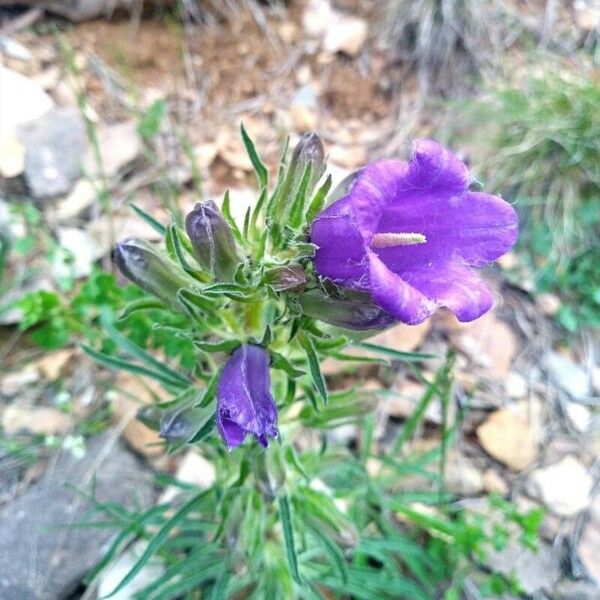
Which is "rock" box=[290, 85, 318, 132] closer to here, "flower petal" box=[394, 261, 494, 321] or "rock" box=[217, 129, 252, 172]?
"rock" box=[217, 129, 252, 172]

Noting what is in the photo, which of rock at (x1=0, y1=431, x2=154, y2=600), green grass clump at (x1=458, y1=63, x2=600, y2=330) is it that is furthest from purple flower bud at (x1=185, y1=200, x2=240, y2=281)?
green grass clump at (x1=458, y1=63, x2=600, y2=330)

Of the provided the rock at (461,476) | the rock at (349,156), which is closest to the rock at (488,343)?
the rock at (461,476)

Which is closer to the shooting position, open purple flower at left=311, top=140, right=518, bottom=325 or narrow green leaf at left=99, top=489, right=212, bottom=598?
open purple flower at left=311, top=140, right=518, bottom=325

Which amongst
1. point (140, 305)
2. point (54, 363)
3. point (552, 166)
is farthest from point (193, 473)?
point (552, 166)

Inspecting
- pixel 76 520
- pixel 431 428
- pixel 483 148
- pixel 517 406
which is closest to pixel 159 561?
pixel 76 520

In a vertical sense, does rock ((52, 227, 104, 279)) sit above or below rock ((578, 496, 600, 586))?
above

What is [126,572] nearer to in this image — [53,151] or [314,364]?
[314,364]
